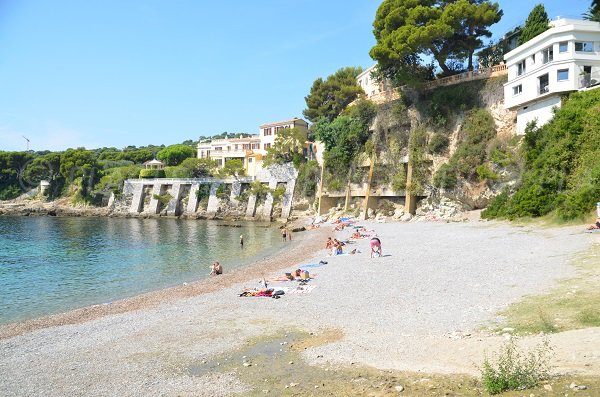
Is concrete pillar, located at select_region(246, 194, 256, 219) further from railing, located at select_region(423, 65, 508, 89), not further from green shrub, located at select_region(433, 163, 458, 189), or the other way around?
green shrub, located at select_region(433, 163, 458, 189)

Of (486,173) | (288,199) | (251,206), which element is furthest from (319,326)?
(251,206)

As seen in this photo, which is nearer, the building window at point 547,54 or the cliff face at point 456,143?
the building window at point 547,54

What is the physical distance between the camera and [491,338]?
887cm

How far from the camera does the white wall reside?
3147cm

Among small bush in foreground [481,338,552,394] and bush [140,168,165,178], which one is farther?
bush [140,168,165,178]

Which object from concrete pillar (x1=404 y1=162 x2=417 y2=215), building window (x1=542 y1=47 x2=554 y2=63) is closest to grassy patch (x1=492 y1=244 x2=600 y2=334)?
building window (x1=542 y1=47 x2=554 y2=63)

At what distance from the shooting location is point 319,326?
11586mm

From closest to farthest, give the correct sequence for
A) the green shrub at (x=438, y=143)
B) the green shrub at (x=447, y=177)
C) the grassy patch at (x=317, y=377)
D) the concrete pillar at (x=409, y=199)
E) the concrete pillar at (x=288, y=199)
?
the grassy patch at (x=317, y=377)
the green shrub at (x=447, y=177)
the green shrub at (x=438, y=143)
the concrete pillar at (x=409, y=199)
the concrete pillar at (x=288, y=199)

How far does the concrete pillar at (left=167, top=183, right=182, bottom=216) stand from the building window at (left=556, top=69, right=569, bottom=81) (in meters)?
58.5

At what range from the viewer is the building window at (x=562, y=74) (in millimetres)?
30344

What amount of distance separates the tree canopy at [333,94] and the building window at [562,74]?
122 ft

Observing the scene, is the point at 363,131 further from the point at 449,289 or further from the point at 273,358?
the point at 273,358

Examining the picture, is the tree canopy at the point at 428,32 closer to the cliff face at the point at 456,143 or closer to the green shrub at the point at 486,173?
the cliff face at the point at 456,143

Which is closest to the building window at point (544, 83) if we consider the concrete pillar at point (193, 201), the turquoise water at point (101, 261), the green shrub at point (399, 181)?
the green shrub at point (399, 181)
